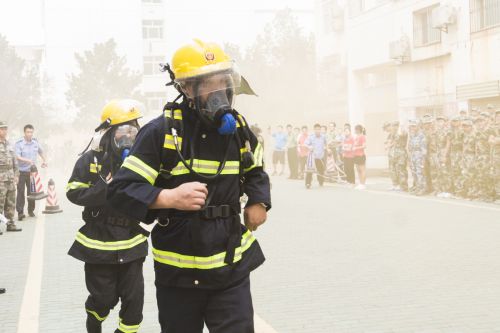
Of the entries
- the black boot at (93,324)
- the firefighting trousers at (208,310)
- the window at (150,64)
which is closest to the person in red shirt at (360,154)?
the black boot at (93,324)

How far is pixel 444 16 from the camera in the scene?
2425cm

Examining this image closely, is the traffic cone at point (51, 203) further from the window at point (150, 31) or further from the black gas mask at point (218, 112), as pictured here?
the window at point (150, 31)

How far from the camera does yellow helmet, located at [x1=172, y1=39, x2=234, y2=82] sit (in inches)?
123

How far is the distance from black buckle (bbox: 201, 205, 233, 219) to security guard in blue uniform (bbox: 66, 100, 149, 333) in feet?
5.06

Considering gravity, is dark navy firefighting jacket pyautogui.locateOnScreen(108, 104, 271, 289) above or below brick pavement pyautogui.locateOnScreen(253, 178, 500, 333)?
above

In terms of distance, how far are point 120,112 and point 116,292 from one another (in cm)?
123

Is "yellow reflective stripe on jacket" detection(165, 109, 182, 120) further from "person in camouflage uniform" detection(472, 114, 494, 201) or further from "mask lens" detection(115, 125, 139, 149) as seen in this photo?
"person in camouflage uniform" detection(472, 114, 494, 201)

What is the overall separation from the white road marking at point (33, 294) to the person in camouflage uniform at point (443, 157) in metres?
8.97

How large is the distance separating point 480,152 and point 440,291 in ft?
28.7

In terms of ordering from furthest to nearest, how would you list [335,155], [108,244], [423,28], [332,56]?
[332,56], [423,28], [335,155], [108,244]

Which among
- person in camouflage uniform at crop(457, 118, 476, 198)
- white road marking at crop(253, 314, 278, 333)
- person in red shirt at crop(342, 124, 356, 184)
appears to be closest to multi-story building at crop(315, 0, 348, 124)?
person in red shirt at crop(342, 124, 356, 184)

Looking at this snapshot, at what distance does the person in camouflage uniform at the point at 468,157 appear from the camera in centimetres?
1481

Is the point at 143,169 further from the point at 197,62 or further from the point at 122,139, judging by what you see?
the point at 122,139

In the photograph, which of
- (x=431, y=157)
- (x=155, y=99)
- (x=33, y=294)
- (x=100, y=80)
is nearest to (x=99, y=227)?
(x=33, y=294)
